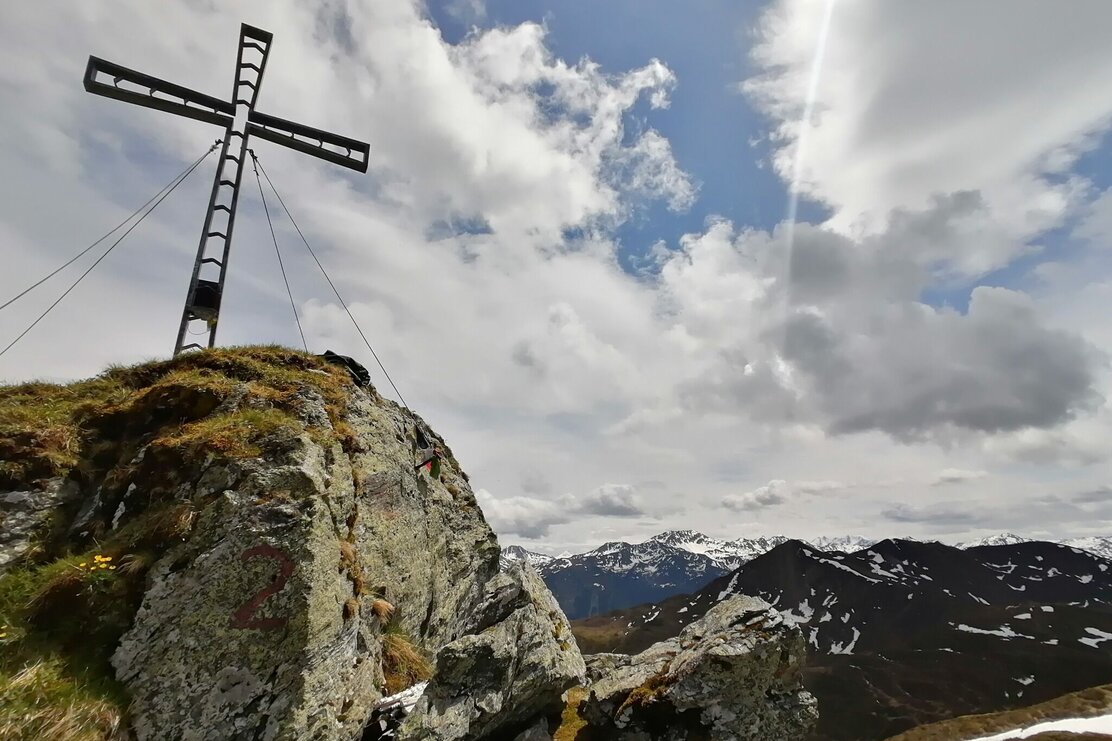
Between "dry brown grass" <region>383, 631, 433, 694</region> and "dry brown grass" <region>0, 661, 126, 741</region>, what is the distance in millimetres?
6781

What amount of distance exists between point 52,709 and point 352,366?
1707 centimetres

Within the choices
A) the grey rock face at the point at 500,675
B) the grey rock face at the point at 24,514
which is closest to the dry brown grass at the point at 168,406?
the grey rock face at the point at 24,514

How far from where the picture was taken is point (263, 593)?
13898mm

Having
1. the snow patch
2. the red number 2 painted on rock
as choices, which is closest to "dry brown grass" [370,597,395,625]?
the red number 2 painted on rock

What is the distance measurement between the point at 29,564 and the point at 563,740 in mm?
16086

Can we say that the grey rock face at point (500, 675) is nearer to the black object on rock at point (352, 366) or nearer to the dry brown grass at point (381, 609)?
the dry brown grass at point (381, 609)

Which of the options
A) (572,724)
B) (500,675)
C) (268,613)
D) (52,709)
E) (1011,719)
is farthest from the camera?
(1011,719)

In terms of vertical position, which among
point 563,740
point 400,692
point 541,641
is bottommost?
point 563,740

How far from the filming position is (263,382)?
20984 millimetres

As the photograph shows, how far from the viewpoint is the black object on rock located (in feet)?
85.4

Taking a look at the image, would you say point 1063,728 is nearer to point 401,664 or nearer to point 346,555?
point 401,664

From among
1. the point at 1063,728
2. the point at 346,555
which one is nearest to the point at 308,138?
the point at 346,555

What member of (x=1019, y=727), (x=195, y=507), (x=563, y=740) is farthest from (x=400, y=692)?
(x=1019, y=727)

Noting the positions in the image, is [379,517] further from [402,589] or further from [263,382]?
[263,382]
